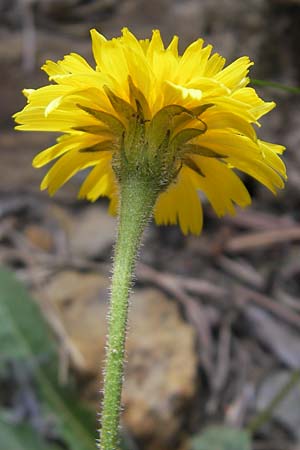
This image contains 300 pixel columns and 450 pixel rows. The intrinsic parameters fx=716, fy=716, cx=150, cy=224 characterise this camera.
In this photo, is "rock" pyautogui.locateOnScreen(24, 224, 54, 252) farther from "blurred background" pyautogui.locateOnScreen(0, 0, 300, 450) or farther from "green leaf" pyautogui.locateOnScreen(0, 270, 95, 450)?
"green leaf" pyautogui.locateOnScreen(0, 270, 95, 450)

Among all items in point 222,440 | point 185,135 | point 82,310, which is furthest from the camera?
point 82,310

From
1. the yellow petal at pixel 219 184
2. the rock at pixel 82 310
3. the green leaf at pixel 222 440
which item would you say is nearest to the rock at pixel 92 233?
the rock at pixel 82 310

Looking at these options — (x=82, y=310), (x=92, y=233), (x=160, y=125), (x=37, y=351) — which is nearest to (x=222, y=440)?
(x=37, y=351)

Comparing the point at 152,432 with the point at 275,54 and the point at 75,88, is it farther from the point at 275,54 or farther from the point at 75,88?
the point at 275,54

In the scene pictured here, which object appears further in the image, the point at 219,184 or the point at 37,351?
the point at 37,351

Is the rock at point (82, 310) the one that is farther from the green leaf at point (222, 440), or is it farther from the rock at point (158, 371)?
the green leaf at point (222, 440)

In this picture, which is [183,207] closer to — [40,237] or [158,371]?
[158,371]

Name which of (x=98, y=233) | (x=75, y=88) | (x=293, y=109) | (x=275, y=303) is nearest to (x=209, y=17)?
(x=293, y=109)

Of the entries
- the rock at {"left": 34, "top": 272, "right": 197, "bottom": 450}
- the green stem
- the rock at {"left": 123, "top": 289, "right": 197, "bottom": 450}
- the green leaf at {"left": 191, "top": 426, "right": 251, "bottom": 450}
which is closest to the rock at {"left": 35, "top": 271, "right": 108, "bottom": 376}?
the rock at {"left": 34, "top": 272, "right": 197, "bottom": 450}
